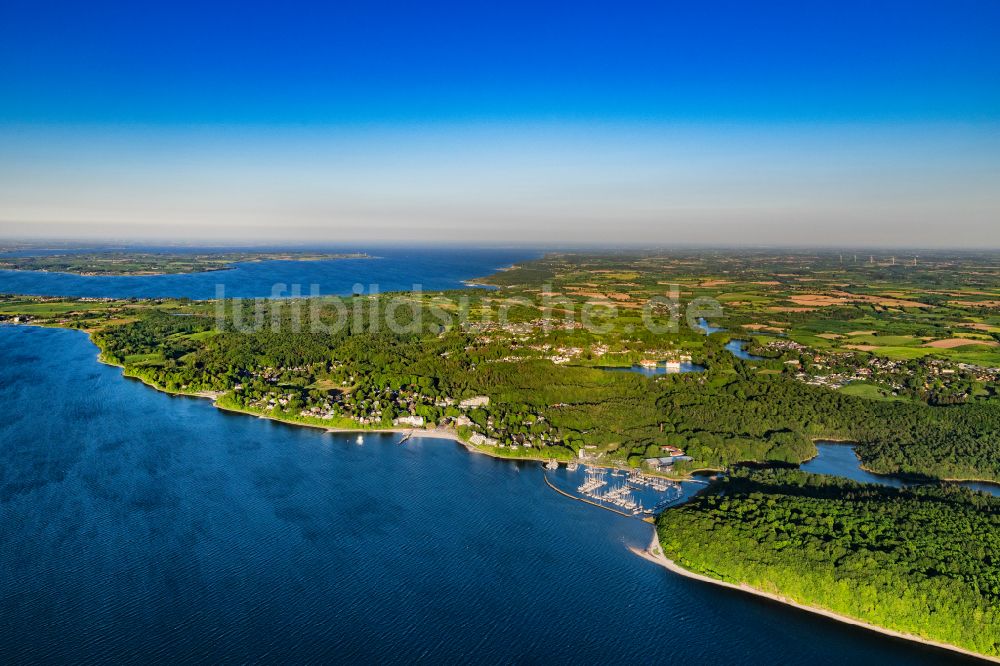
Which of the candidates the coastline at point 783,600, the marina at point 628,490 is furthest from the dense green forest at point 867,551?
the marina at point 628,490

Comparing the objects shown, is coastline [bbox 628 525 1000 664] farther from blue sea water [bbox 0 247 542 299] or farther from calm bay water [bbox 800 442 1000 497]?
blue sea water [bbox 0 247 542 299]

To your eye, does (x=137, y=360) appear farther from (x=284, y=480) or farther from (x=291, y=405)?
(x=284, y=480)

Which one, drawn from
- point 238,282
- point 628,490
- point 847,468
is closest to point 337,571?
point 628,490

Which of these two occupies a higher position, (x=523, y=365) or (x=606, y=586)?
(x=523, y=365)

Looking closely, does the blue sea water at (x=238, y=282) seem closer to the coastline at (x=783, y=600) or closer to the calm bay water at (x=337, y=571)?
the calm bay water at (x=337, y=571)

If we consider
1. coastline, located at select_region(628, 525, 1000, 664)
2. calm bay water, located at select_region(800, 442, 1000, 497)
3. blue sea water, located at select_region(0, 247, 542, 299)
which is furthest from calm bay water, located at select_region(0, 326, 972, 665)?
blue sea water, located at select_region(0, 247, 542, 299)

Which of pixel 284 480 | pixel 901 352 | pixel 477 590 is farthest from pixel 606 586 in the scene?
pixel 901 352

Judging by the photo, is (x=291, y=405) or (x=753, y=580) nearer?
(x=753, y=580)
